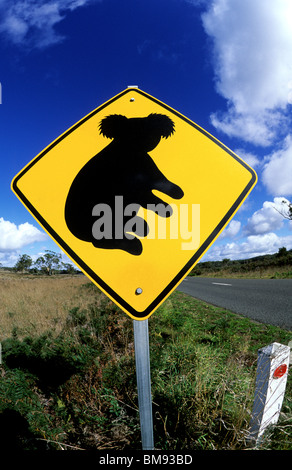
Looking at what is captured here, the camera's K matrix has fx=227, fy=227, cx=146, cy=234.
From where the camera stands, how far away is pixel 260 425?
1.56 meters

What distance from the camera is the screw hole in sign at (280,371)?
5.08ft

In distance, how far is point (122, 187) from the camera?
115 cm

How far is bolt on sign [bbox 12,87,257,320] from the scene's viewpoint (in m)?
1.07

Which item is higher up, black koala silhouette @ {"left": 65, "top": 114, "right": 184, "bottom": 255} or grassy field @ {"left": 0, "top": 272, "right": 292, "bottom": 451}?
black koala silhouette @ {"left": 65, "top": 114, "right": 184, "bottom": 255}

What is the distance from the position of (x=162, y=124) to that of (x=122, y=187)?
460 millimetres

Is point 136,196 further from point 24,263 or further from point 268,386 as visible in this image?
point 24,263

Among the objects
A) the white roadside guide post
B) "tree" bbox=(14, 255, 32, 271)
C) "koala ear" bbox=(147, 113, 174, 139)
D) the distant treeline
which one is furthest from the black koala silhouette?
"tree" bbox=(14, 255, 32, 271)

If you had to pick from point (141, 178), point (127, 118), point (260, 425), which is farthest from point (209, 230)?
point (260, 425)

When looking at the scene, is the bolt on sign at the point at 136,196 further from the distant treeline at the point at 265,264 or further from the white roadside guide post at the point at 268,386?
the distant treeline at the point at 265,264

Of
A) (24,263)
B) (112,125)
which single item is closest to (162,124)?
(112,125)

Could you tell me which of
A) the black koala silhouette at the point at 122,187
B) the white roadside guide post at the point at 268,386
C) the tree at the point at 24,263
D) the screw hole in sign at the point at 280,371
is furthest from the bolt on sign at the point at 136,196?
the tree at the point at 24,263

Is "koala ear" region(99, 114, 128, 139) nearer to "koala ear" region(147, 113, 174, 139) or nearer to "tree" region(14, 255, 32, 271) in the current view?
"koala ear" region(147, 113, 174, 139)

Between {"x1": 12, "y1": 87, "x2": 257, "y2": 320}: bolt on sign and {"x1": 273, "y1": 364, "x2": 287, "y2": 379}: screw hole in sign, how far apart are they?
1126 mm

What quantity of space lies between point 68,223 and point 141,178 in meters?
0.43
